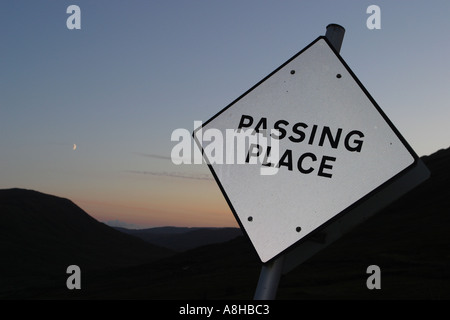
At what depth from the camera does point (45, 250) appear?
530 ft

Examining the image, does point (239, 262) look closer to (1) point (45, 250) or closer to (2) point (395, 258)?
(2) point (395, 258)

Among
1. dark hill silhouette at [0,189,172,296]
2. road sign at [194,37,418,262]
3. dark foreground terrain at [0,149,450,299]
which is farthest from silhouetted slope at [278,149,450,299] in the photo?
dark hill silhouette at [0,189,172,296]

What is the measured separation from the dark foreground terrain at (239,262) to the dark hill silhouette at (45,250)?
1.14ft

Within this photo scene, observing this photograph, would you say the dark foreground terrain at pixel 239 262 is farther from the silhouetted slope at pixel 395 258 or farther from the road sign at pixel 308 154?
the road sign at pixel 308 154

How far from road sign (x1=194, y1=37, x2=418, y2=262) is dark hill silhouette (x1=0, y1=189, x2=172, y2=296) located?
12010 cm

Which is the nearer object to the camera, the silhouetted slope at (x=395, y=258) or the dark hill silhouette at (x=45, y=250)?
the silhouetted slope at (x=395, y=258)

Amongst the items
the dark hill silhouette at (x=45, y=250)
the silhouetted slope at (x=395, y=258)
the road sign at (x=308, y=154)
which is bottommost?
the road sign at (x=308, y=154)

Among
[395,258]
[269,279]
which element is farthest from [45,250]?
[269,279]

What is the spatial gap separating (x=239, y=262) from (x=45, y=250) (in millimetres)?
98294

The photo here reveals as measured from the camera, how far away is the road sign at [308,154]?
2094mm

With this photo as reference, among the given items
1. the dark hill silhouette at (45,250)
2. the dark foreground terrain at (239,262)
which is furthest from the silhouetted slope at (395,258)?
the dark hill silhouette at (45,250)

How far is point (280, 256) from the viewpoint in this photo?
207cm

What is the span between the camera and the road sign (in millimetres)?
2094
